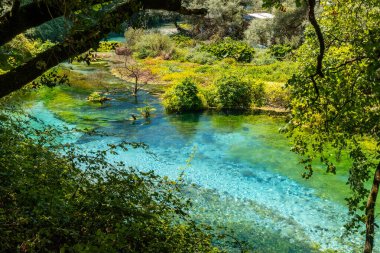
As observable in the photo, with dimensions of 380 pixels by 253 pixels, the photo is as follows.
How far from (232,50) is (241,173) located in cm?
A: 3455

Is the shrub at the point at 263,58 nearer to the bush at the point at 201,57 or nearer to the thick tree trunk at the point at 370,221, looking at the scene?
the bush at the point at 201,57

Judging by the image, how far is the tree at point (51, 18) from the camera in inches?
203

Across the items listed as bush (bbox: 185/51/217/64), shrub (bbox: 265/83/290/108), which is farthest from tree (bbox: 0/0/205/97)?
bush (bbox: 185/51/217/64)

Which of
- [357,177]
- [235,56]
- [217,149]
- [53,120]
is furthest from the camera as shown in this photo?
[235,56]

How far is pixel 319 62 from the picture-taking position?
589 cm

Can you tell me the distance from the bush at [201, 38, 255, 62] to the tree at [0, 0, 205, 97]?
4638 centimetres

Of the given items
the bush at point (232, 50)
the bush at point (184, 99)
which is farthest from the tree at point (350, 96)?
the bush at point (232, 50)

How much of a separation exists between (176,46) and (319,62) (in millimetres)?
58156

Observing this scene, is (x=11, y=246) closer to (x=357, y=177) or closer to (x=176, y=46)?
(x=357, y=177)

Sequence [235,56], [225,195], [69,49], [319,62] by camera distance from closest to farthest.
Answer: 1. [69,49]
2. [319,62]
3. [225,195]
4. [235,56]

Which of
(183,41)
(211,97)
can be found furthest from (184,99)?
(183,41)

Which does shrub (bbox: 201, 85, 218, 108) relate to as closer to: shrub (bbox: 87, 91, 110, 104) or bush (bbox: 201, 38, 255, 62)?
shrub (bbox: 87, 91, 110, 104)

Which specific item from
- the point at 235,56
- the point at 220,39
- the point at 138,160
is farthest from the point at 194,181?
the point at 220,39

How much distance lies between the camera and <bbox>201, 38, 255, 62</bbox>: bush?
5084 centimetres
